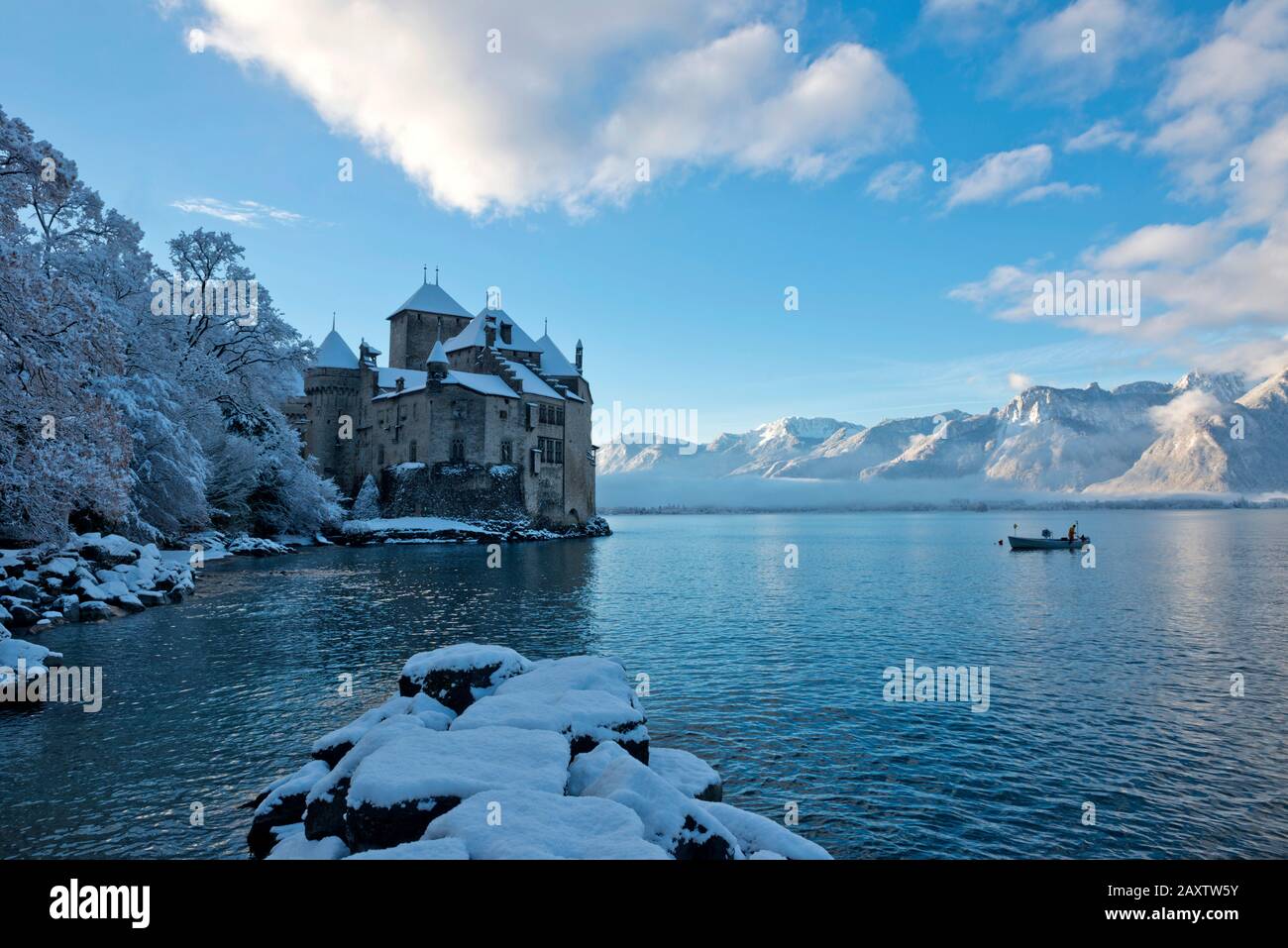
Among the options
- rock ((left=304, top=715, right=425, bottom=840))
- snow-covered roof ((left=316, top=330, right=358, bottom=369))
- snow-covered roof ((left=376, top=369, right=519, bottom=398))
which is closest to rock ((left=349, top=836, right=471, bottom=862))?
rock ((left=304, top=715, right=425, bottom=840))

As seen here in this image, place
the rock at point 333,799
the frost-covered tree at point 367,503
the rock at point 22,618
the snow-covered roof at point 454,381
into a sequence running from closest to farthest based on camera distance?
the rock at point 333,799 → the rock at point 22,618 → the snow-covered roof at point 454,381 → the frost-covered tree at point 367,503

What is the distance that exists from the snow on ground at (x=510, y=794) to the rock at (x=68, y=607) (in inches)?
748

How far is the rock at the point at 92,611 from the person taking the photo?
23.1 metres

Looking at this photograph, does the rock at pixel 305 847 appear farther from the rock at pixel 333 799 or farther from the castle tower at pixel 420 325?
the castle tower at pixel 420 325

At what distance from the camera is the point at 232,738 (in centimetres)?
1259

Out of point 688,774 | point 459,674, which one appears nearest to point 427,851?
point 688,774

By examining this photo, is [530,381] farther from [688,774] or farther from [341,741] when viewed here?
[688,774]

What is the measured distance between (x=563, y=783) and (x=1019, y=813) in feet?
25.5

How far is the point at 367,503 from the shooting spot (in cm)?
7656

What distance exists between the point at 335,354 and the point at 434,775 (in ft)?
290

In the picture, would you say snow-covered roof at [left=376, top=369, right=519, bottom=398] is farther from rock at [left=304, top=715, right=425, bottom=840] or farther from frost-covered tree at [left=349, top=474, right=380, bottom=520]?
rock at [left=304, top=715, right=425, bottom=840]

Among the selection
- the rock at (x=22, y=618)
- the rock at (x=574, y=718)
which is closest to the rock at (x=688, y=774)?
the rock at (x=574, y=718)

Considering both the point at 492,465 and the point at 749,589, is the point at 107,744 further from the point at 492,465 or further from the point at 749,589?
the point at 492,465
